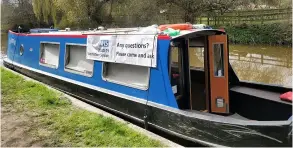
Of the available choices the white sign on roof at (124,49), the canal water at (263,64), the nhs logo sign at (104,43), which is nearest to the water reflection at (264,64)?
the canal water at (263,64)

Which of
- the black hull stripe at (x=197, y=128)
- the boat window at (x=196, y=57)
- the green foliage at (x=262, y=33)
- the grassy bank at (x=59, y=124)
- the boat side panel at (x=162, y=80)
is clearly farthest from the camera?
the green foliage at (x=262, y=33)

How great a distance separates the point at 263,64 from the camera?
1175 cm

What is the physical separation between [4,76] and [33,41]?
3.92 ft

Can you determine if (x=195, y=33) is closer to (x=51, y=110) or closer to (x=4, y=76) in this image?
(x=51, y=110)

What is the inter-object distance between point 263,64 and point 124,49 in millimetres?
8697

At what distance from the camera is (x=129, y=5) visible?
24469mm

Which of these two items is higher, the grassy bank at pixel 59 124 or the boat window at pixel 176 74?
the boat window at pixel 176 74

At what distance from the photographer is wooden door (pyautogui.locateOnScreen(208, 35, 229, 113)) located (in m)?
4.61

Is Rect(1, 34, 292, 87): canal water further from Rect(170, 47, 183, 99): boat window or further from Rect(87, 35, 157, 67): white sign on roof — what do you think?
Rect(87, 35, 157, 67): white sign on roof

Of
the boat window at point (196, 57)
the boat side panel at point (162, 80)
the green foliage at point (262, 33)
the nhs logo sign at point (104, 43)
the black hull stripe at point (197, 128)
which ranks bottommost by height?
the black hull stripe at point (197, 128)

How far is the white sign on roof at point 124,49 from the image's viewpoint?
4.31 metres

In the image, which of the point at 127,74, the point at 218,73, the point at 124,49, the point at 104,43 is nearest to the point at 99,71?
the point at 104,43

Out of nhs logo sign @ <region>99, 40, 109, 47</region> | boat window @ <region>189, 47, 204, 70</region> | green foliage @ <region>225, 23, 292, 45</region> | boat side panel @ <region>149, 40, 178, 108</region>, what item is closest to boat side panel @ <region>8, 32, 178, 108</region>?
boat side panel @ <region>149, 40, 178, 108</region>

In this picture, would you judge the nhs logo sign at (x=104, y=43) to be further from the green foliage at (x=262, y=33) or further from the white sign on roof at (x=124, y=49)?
the green foliage at (x=262, y=33)
